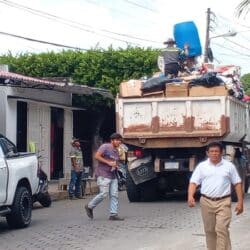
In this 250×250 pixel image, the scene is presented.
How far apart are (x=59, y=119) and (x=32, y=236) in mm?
15299

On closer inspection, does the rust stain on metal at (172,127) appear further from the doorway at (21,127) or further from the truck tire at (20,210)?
the doorway at (21,127)

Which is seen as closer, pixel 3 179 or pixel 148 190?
pixel 3 179

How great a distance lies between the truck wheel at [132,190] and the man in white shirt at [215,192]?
30.1 ft

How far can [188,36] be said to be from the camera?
19.4 metres

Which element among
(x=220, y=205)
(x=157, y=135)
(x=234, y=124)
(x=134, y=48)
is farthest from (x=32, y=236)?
(x=134, y=48)

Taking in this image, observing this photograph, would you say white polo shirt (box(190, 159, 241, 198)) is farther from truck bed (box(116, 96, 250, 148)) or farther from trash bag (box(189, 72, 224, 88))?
trash bag (box(189, 72, 224, 88))

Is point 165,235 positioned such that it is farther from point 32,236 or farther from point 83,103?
point 83,103

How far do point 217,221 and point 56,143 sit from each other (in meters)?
18.5

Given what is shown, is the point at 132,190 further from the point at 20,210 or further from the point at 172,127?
the point at 20,210

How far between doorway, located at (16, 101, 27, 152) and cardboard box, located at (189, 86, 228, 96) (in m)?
8.02

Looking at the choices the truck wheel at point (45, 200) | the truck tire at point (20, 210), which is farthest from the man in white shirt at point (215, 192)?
the truck wheel at point (45, 200)

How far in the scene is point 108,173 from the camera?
13.9 m

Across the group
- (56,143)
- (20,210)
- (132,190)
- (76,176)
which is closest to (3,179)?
(20,210)

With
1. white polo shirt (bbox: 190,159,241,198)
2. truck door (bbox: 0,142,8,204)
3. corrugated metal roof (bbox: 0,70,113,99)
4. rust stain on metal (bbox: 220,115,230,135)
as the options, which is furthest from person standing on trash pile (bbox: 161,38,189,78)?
white polo shirt (bbox: 190,159,241,198)
